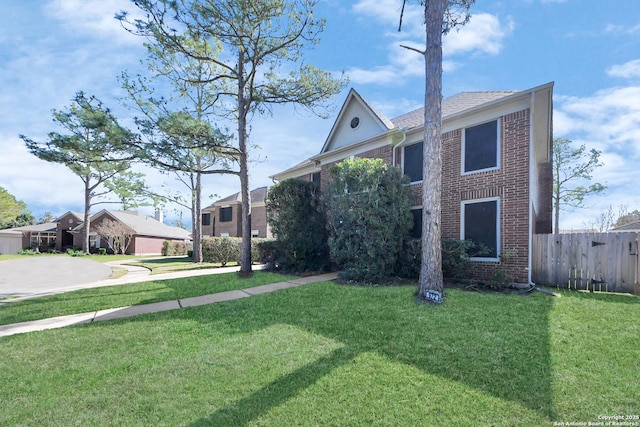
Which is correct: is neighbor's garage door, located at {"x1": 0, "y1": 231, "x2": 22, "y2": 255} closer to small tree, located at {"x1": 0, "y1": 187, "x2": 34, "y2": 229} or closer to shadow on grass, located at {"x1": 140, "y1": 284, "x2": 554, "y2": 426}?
small tree, located at {"x1": 0, "y1": 187, "x2": 34, "y2": 229}

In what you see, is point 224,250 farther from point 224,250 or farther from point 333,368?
point 333,368

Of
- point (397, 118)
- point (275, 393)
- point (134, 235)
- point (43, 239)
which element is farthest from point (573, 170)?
point (43, 239)

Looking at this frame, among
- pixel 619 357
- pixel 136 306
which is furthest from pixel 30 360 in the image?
pixel 619 357

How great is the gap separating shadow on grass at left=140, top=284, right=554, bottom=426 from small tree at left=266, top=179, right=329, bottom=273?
3208 mm

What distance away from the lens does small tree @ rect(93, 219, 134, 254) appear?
2828 cm

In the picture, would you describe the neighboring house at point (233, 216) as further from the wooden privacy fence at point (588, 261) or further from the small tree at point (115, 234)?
the wooden privacy fence at point (588, 261)

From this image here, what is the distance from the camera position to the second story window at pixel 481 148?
27.6ft

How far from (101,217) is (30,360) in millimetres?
33631

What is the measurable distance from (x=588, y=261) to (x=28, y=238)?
47.8 metres

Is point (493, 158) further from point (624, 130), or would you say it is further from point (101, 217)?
point (101, 217)

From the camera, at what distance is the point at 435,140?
6094mm

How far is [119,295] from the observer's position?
7316mm

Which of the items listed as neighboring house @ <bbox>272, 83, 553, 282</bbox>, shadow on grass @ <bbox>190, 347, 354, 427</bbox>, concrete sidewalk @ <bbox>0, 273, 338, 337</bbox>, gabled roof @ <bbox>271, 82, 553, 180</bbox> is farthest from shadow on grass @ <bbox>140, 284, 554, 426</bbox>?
gabled roof @ <bbox>271, 82, 553, 180</bbox>

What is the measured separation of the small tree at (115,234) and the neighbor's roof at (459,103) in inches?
1102
